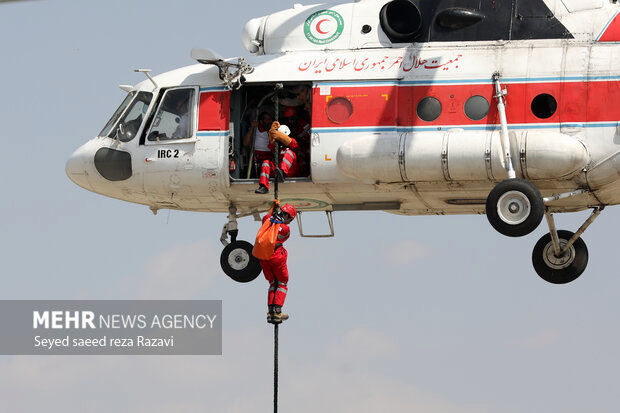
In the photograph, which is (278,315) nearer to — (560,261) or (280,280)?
(280,280)

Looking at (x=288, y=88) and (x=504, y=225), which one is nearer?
(x=504, y=225)

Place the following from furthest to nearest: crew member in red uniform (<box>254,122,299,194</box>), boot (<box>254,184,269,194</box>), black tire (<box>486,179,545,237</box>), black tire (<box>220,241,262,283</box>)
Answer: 1. black tire (<box>220,241,262,283</box>)
2. boot (<box>254,184,269,194</box>)
3. crew member in red uniform (<box>254,122,299,194</box>)
4. black tire (<box>486,179,545,237</box>)

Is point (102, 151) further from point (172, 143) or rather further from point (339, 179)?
point (339, 179)

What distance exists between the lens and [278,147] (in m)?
25.8

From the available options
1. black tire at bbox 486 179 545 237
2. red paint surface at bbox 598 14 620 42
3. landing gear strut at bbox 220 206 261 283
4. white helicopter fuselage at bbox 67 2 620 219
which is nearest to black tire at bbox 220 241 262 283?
landing gear strut at bbox 220 206 261 283

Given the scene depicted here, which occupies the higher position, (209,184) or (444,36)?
(444,36)

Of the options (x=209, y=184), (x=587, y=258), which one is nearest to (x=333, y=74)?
(x=209, y=184)

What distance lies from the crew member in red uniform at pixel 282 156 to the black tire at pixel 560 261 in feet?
13.9

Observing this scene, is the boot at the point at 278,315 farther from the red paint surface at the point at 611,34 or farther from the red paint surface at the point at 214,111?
the red paint surface at the point at 611,34

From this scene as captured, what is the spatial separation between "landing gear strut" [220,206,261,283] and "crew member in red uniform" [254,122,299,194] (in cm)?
141

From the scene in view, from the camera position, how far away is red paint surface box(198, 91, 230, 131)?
2594 cm

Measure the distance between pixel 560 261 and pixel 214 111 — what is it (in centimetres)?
599

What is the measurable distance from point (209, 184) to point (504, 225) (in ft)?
16.1

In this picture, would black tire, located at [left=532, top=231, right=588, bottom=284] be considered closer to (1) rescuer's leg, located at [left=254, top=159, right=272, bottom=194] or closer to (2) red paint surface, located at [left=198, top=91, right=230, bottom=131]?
(1) rescuer's leg, located at [left=254, top=159, right=272, bottom=194]
